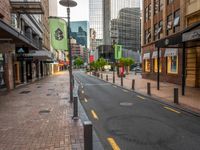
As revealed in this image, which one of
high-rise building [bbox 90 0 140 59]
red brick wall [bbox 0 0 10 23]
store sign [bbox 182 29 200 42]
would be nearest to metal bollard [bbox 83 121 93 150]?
store sign [bbox 182 29 200 42]

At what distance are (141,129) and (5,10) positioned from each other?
760 inches

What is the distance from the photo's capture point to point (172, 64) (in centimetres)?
3072

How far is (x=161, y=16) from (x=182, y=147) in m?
30.5

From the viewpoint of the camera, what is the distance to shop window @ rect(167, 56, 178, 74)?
29389mm

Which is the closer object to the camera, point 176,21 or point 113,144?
point 113,144

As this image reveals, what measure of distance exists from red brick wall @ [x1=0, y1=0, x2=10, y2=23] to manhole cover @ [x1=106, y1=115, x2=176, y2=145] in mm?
16209

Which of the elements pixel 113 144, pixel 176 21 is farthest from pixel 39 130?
pixel 176 21

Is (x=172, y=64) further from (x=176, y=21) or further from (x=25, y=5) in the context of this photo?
(x=25, y=5)

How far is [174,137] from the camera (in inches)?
321

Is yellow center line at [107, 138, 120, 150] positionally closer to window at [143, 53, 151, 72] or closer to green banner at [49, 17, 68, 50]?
Answer: green banner at [49, 17, 68, 50]

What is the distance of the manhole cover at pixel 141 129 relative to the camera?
7.91 meters

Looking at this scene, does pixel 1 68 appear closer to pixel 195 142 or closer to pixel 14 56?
pixel 14 56

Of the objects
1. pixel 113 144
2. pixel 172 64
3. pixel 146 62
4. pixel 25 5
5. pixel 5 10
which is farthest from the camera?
pixel 146 62

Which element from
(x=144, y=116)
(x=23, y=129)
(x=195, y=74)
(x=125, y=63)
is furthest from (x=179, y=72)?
(x=125, y=63)
